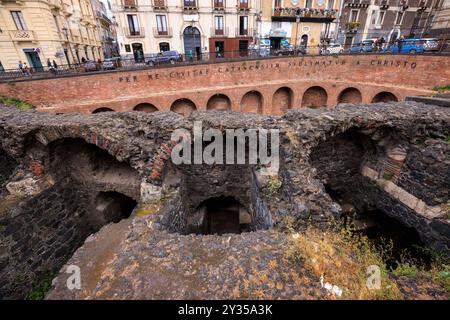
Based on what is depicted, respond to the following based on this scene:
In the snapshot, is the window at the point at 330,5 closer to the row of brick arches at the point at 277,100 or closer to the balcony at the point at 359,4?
the balcony at the point at 359,4

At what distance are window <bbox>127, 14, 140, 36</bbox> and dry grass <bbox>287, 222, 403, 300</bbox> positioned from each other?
82.9ft

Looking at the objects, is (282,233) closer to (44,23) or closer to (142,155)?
(142,155)

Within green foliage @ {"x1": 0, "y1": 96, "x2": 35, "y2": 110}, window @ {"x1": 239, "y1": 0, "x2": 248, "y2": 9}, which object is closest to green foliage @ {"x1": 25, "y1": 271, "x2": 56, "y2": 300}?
green foliage @ {"x1": 0, "y1": 96, "x2": 35, "y2": 110}

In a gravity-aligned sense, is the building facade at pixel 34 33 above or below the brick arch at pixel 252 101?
above

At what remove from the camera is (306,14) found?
2497cm

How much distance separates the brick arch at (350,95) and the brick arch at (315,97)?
1.22 meters

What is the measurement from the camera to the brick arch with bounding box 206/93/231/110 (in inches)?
680

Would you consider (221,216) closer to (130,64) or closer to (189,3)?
(130,64)

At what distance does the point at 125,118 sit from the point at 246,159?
11.0 feet

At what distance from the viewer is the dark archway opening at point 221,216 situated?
724 cm

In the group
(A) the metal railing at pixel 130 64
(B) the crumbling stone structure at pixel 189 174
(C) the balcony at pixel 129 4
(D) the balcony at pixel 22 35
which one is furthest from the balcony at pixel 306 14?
(B) the crumbling stone structure at pixel 189 174

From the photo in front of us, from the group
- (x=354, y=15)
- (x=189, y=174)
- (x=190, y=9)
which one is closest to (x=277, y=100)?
(x=190, y=9)

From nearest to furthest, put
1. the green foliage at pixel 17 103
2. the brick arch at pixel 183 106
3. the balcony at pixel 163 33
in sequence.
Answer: the green foliage at pixel 17 103
the brick arch at pixel 183 106
the balcony at pixel 163 33

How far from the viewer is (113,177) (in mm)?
6469
